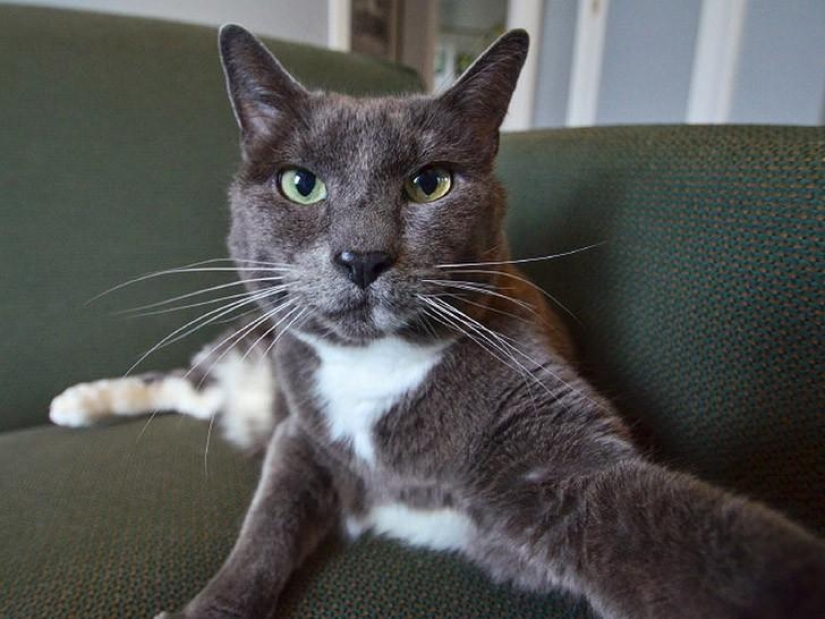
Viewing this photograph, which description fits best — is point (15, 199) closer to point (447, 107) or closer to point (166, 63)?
point (166, 63)

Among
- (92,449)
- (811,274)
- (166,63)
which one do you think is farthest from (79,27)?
(811,274)

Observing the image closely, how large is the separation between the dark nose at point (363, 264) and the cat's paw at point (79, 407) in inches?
32.2

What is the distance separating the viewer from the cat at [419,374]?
0.62 metres

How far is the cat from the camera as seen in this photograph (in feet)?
2.04

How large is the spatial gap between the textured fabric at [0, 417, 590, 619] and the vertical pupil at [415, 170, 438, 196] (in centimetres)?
51

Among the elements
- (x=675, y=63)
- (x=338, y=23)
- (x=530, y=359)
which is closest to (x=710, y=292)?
(x=530, y=359)

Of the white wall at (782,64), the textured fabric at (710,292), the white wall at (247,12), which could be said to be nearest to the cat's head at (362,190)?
the textured fabric at (710,292)

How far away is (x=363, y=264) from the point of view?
0.63m

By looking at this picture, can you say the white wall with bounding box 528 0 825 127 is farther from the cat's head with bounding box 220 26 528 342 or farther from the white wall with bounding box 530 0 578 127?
the cat's head with bounding box 220 26 528 342

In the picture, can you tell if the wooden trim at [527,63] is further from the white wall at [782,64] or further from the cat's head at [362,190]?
the cat's head at [362,190]

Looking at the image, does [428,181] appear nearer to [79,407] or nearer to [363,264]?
[363,264]

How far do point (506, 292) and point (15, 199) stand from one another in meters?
1.06

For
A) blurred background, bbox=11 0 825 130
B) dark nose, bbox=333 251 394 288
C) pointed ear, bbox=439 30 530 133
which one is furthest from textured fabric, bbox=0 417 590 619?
blurred background, bbox=11 0 825 130

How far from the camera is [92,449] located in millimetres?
1037
